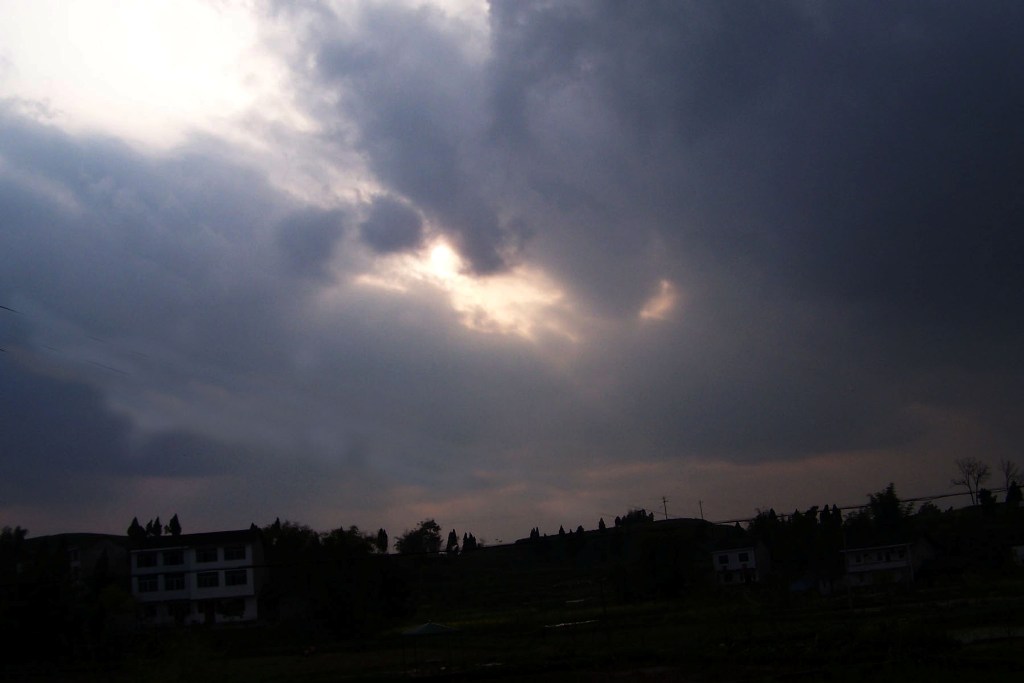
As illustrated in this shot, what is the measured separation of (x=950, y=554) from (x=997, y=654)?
34299mm

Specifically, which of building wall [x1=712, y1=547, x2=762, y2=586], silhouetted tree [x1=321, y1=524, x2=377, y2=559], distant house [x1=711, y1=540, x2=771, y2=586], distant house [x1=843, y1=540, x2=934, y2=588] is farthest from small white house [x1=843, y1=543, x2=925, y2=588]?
silhouetted tree [x1=321, y1=524, x2=377, y2=559]

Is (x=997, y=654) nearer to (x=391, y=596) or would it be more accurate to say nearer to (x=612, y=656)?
(x=612, y=656)

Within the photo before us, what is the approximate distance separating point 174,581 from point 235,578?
257 centimetres

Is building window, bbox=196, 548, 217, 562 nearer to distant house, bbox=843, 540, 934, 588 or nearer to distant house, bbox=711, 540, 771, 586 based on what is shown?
distant house, bbox=711, 540, 771, 586

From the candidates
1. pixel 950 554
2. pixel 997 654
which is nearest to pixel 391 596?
pixel 997 654

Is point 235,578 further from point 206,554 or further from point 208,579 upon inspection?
point 206,554

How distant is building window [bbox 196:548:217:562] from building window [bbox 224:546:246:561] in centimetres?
60

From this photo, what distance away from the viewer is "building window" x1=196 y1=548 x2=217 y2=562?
39188mm

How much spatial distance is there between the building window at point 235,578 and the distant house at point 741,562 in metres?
21.7

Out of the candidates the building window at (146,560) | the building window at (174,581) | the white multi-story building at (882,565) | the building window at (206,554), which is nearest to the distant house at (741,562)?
the white multi-story building at (882,565)

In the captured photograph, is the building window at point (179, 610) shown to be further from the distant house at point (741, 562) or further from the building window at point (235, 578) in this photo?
the distant house at point (741, 562)

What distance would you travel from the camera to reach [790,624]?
28.1 m

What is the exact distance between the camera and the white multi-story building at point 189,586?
34.9m

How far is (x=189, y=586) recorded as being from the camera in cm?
3681
